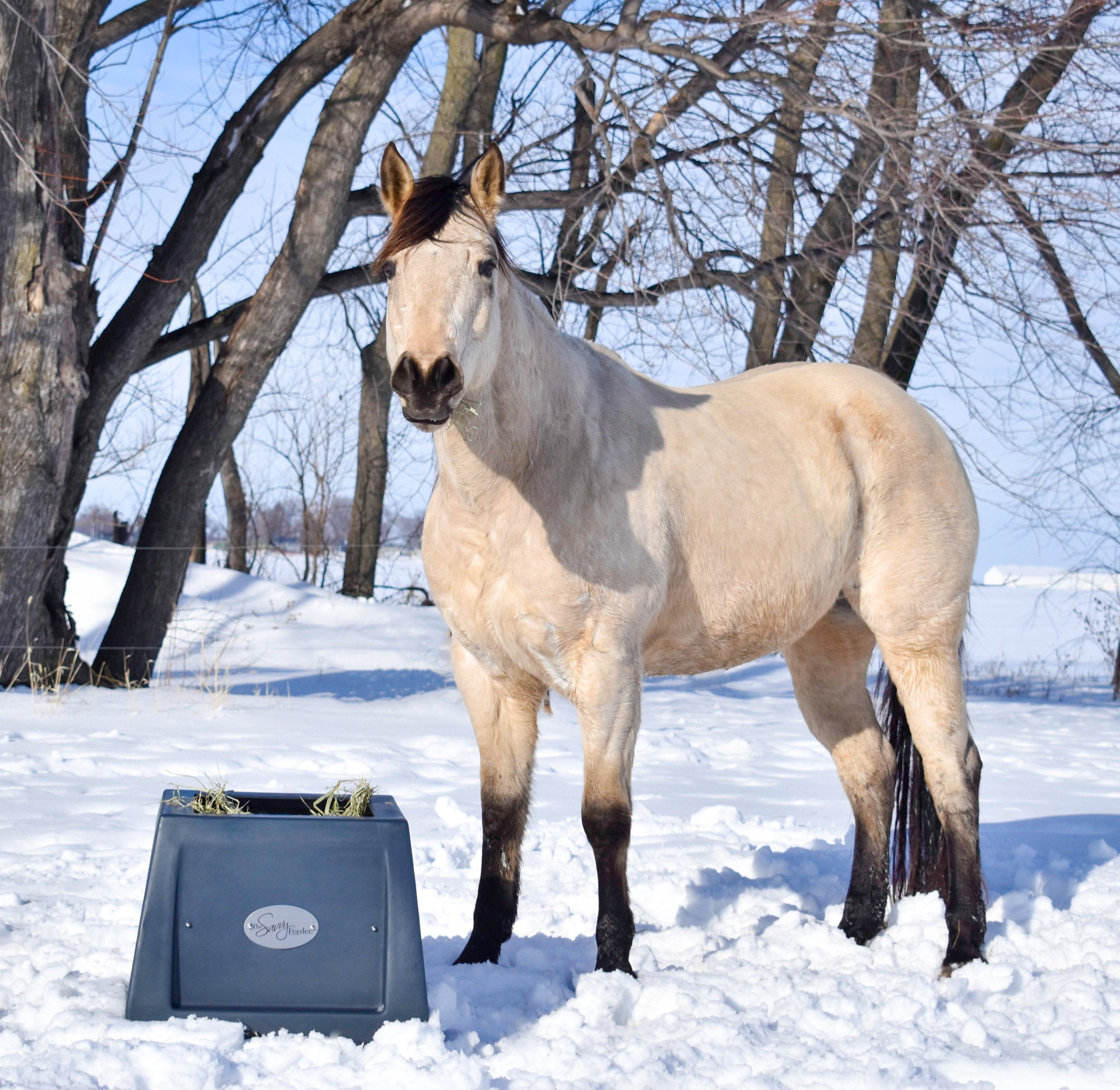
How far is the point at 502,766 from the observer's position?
3.26 meters

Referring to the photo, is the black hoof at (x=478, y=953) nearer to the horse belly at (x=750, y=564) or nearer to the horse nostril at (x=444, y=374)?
the horse belly at (x=750, y=564)

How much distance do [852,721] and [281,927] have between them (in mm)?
2344

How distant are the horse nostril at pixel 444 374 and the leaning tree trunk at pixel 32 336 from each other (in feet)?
18.0

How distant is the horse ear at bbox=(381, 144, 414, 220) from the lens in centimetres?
282

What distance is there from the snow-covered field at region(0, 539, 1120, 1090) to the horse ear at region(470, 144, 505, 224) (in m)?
1.98

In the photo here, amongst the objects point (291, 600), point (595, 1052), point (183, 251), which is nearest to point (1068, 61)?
point (183, 251)

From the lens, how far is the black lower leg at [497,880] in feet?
10.2

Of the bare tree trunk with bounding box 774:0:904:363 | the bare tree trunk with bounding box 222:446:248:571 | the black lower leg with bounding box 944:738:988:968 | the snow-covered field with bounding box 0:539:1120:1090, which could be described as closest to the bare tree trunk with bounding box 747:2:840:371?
the bare tree trunk with bounding box 774:0:904:363

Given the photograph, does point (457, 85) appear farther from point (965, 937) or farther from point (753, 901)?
point (965, 937)

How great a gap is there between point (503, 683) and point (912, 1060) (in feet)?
4.73

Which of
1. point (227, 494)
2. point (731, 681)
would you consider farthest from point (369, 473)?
point (227, 494)

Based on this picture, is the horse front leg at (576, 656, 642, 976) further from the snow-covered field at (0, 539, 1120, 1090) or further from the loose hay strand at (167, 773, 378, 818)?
the loose hay strand at (167, 773, 378, 818)

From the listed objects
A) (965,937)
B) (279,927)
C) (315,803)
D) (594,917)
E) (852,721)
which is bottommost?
(594,917)

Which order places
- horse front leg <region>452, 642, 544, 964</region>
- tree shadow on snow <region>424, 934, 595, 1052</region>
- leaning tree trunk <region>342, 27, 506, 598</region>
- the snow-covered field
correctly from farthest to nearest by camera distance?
leaning tree trunk <region>342, 27, 506, 598</region> < horse front leg <region>452, 642, 544, 964</region> < tree shadow on snow <region>424, 934, 595, 1052</region> < the snow-covered field
